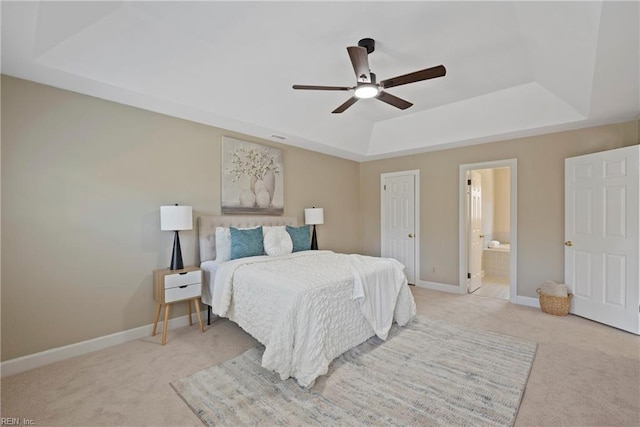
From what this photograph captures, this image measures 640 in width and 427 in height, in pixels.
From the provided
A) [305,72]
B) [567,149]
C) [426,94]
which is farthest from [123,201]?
[567,149]

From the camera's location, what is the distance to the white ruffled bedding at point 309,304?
2.21 m

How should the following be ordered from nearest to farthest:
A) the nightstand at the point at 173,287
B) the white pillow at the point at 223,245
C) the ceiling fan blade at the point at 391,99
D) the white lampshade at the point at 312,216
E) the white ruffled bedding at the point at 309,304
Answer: the white ruffled bedding at the point at 309,304
the ceiling fan blade at the point at 391,99
the nightstand at the point at 173,287
the white pillow at the point at 223,245
the white lampshade at the point at 312,216

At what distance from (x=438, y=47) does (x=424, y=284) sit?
3.93 m

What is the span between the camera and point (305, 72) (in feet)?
10.5

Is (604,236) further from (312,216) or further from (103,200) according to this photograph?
(103,200)

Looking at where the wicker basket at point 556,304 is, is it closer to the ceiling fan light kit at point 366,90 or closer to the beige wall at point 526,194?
the beige wall at point 526,194

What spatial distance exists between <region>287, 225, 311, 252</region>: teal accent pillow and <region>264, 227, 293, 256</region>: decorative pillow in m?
0.20

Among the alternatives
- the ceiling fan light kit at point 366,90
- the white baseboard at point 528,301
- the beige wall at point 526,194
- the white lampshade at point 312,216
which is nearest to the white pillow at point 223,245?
the white lampshade at point 312,216

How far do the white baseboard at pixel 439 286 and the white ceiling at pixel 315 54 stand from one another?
2.64m

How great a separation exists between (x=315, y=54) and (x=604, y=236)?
4015mm

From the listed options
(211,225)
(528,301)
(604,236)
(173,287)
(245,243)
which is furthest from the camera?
(528,301)

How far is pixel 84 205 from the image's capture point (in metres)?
2.80

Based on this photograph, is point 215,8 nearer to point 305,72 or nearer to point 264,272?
point 305,72

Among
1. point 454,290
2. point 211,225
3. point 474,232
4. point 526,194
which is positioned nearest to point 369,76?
point 211,225
